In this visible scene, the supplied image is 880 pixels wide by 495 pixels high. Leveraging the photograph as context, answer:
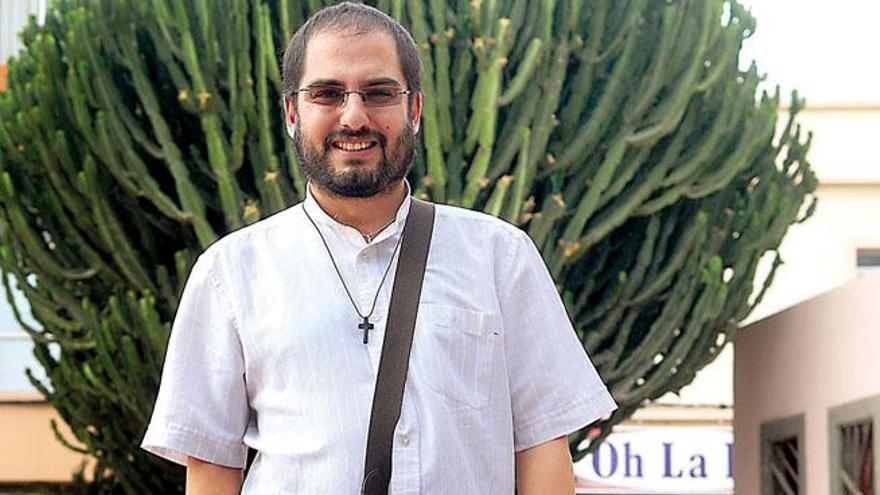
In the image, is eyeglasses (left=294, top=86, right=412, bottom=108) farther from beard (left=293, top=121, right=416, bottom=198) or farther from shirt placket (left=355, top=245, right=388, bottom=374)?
shirt placket (left=355, top=245, right=388, bottom=374)

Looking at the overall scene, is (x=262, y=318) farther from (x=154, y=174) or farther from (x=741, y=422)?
(x=741, y=422)

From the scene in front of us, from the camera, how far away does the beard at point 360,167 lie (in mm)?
2762

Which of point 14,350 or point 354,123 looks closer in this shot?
point 354,123

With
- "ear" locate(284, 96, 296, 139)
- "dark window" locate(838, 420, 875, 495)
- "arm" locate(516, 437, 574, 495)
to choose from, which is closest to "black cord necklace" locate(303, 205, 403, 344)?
"ear" locate(284, 96, 296, 139)

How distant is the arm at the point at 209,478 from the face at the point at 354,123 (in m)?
0.48

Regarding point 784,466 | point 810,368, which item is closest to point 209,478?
point 810,368

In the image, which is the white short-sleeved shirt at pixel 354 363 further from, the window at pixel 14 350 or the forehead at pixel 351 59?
the window at pixel 14 350

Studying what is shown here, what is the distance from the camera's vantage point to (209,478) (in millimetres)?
2822

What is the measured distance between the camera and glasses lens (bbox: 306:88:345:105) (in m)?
2.77

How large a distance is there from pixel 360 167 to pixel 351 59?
17cm

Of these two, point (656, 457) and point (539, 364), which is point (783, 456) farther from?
point (539, 364)

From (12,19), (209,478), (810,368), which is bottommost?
(209,478)

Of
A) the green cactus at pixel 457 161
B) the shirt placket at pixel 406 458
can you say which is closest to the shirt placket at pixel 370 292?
the shirt placket at pixel 406 458

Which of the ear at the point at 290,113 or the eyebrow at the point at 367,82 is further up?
the eyebrow at the point at 367,82
